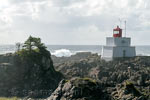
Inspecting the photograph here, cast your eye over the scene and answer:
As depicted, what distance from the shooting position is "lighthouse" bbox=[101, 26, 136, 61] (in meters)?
73.1

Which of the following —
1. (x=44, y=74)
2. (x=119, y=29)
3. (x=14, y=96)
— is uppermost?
(x=119, y=29)

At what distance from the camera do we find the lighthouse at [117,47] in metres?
73.1

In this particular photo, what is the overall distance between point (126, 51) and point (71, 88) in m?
47.0

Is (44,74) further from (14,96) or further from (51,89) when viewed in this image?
(14,96)

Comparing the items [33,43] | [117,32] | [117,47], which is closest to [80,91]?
[33,43]

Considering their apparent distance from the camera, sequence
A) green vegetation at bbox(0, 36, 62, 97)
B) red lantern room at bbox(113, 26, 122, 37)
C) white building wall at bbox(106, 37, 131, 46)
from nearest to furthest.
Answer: green vegetation at bbox(0, 36, 62, 97)
white building wall at bbox(106, 37, 131, 46)
red lantern room at bbox(113, 26, 122, 37)

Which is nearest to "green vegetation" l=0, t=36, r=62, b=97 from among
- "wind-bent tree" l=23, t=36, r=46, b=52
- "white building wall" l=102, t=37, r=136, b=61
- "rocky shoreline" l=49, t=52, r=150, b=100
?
"wind-bent tree" l=23, t=36, r=46, b=52

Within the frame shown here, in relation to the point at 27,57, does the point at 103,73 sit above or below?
below

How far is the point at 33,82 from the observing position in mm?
52750

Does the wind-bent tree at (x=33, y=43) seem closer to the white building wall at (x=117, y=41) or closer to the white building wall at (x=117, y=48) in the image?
the white building wall at (x=117, y=48)

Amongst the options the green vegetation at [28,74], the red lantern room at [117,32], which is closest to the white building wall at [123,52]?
the red lantern room at [117,32]

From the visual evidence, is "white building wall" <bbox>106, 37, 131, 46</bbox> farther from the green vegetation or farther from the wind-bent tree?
the green vegetation

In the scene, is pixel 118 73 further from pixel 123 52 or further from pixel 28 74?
pixel 123 52

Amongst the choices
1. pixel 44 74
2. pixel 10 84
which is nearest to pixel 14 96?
pixel 10 84
